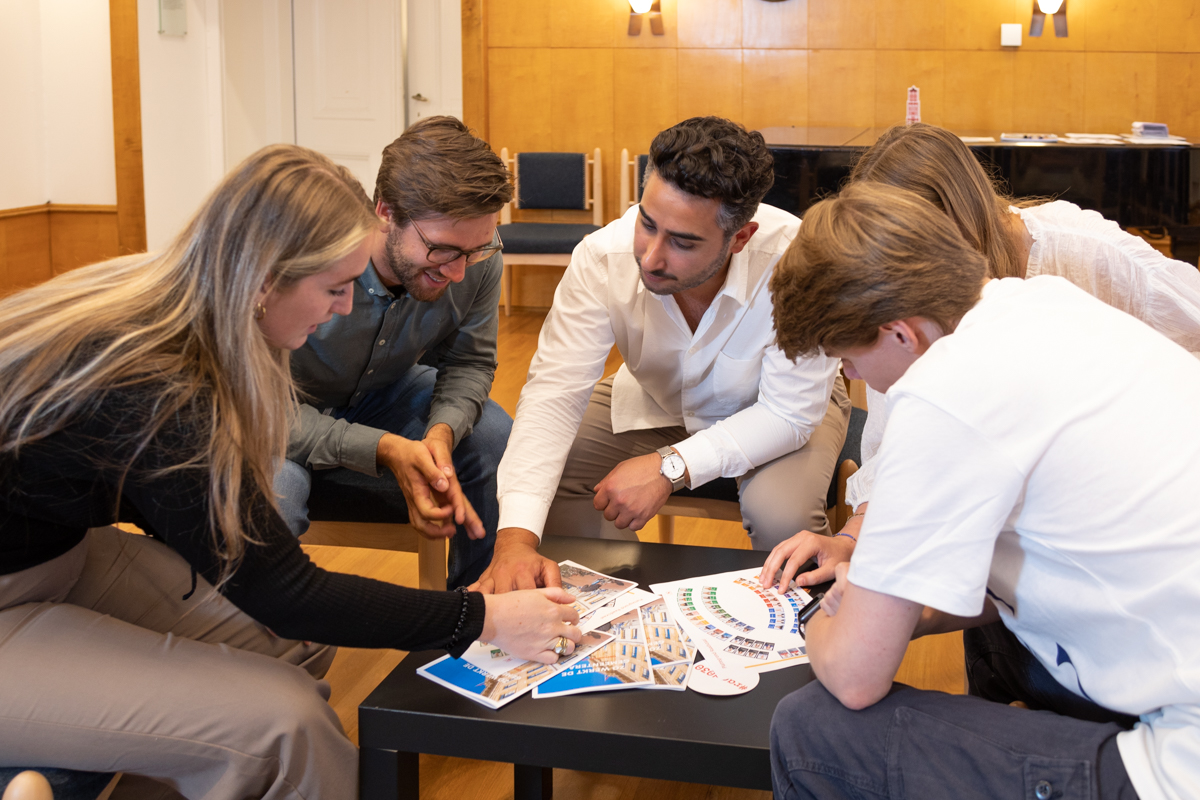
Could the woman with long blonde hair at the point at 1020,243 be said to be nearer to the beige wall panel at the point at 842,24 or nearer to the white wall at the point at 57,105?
the beige wall panel at the point at 842,24

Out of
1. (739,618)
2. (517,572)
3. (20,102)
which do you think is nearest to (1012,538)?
(739,618)

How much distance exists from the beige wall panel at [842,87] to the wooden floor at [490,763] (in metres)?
3.70

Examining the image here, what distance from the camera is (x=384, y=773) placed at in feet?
4.17

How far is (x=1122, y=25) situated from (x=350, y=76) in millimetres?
4613

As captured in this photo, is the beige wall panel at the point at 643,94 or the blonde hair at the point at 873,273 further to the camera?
the beige wall panel at the point at 643,94

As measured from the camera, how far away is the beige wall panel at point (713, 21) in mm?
6070

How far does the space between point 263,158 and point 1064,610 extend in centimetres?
105

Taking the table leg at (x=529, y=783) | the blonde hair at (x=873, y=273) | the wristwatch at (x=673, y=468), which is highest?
the blonde hair at (x=873, y=273)

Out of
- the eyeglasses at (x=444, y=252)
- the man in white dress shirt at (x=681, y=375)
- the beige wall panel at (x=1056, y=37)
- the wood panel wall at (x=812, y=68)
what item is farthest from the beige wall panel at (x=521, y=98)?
the eyeglasses at (x=444, y=252)

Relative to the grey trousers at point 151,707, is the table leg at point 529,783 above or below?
below

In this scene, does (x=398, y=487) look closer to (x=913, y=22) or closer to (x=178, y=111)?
(x=178, y=111)

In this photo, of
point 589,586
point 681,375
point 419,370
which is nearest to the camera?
point 589,586

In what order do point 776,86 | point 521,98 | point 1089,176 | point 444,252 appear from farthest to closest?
point 521,98, point 776,86, point 1089,176, point 444,252

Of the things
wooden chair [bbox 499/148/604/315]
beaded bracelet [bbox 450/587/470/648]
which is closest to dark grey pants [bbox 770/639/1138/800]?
beaded bracelet [bbox 450/587/470/648]
